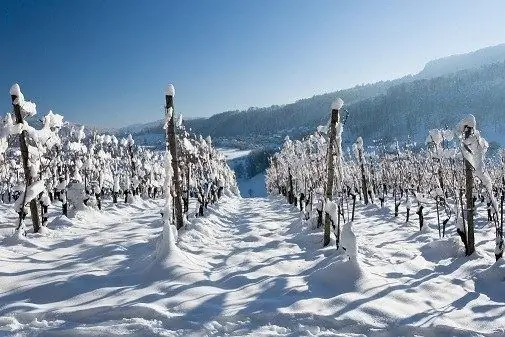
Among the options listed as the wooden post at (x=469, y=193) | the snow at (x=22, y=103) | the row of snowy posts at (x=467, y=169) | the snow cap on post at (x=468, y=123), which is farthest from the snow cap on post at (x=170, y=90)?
the wooden post at (x=469, y=193)

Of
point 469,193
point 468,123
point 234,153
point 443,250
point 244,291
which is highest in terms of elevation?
point 468,123

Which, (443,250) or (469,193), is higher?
(469,193)

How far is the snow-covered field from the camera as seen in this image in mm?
5660

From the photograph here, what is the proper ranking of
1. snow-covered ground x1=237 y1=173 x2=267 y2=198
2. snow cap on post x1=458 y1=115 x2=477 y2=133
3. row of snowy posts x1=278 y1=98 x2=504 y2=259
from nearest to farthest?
row of snowy posts x1=278 y1=98 x2=504 y2=259, snow cap on post x1=458 y1=115 x2=477 y2=133, snow-covered ground x1=237 y1=173 x2=267 y2=198

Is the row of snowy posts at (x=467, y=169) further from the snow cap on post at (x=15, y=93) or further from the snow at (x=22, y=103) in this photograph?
the snow cap on post at (x=15, y=93)

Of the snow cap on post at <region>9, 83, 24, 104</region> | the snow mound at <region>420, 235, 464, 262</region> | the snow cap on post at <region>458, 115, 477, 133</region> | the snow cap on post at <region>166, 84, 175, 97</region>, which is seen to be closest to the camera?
the snow cap on post at <region>458, 115, 477, 133</region>

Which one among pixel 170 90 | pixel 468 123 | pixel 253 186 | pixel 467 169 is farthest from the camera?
pixel 253 186

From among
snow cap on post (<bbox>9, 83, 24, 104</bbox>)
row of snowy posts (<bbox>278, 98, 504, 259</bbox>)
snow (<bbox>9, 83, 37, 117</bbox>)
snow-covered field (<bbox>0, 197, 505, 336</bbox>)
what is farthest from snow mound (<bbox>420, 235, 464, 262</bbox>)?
snow cap on post (<bbox>9, 83, 24, 104</bbox>)

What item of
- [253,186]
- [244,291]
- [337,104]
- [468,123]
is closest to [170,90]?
[337,104]

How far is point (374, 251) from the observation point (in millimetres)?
11383

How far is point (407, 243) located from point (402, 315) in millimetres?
8070

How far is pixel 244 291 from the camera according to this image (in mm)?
7066

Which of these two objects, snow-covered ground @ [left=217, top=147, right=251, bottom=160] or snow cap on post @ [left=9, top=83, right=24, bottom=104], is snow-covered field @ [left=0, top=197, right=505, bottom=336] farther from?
snow-covered ground @ [left=217, top=147, right=251, bottom=160]

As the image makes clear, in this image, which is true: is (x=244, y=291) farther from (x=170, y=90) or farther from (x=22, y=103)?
(x=22, y=103)
